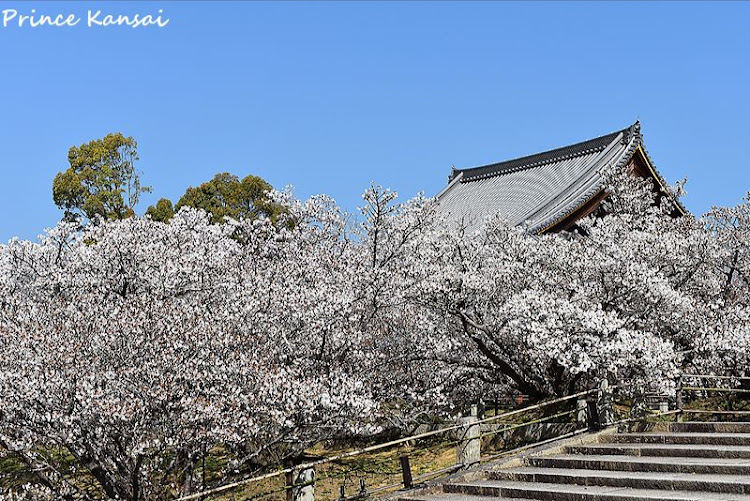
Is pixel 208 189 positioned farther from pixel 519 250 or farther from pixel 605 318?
pixel 605 318

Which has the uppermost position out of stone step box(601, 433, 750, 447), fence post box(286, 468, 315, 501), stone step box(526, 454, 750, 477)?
fence post box(286, 468, 315, 501)

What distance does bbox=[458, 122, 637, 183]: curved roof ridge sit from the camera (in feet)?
128

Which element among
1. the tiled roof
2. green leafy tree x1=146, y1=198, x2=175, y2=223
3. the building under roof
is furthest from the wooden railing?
green leafy tree x1=146, y1=198, x2=175, y2=223

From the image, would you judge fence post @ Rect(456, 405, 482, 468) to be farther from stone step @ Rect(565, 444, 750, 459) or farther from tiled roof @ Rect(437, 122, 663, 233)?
tiled roof @ Rect(437, 122, 663, 233)

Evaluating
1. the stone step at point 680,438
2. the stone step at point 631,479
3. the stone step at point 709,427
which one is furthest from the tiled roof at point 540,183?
the stone step at point 631,479

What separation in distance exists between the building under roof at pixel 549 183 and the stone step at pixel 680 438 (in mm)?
12505

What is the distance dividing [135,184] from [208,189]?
549 centimetres

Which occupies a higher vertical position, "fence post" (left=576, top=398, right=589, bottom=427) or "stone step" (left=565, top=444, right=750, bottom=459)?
"fence post" (left=576, top=398, right=589, bottom=427)

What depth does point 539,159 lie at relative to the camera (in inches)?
1721

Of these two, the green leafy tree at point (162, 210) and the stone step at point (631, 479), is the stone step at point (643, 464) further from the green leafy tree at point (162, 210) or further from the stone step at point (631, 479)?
the green leafy tree at point (162, 210)

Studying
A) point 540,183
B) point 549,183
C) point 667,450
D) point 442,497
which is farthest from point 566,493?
point 540,183

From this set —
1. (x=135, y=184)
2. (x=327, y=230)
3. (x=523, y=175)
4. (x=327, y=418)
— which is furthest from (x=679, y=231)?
(x=135, y=184)

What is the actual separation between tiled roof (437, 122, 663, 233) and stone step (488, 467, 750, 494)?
633 inches

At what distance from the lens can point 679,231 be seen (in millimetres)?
20469
